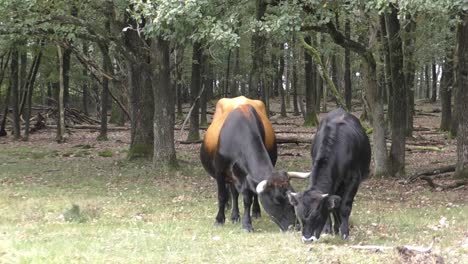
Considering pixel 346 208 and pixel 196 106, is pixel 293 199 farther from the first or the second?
pixel 196 106

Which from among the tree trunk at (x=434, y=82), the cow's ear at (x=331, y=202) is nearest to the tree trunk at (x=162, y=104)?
the cow's ear at (x=331, y=202)

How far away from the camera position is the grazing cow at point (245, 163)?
28.5 ft

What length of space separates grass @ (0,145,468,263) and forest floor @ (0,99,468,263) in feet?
0.05

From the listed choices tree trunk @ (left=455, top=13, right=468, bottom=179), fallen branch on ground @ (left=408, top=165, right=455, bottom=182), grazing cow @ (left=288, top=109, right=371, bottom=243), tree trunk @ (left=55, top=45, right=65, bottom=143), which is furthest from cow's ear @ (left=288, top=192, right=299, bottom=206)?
tree trunk @ (left=55, top=45, right=65, bottom=143)

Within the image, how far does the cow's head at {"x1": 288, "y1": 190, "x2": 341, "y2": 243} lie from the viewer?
7.73 m

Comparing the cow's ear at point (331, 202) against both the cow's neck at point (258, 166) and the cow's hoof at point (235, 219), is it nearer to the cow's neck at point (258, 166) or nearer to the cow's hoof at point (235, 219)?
the cow's neck at point (258, 166)

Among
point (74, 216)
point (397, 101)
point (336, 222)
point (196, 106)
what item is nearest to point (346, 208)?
point (336, 222)

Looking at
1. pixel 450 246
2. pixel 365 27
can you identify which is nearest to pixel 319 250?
pixel 450 246

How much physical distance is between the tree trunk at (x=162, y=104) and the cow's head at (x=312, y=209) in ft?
30.6

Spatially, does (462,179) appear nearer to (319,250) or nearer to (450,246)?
(450,246)

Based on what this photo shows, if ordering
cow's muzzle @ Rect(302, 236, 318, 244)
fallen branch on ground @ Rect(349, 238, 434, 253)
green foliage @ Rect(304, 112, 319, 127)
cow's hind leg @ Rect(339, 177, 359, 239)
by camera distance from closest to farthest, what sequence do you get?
fallen branch on ground @ Rect(349, 238, 434, 253), cow's muzzle @ Rect(302, 236, 318, 244), cow's hind leg @ Rect(339, 177, 359, 239), green foliage @ Rect(304, 112, 319, 127)

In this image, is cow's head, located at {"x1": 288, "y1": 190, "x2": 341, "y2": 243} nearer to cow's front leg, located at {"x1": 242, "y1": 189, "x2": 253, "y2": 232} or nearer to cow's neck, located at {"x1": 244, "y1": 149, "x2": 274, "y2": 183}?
cow's neck, located at {"x1": 244, "y1": 149, "x2": 274, "y2": 183}

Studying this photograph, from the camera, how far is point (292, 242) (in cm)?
771

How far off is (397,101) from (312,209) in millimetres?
8964
